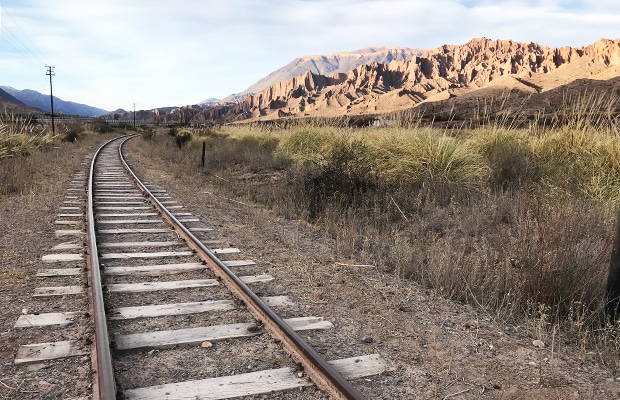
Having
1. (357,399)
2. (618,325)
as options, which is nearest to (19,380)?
(357,399)

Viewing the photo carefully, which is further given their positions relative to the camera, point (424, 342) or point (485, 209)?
point (485, 209)

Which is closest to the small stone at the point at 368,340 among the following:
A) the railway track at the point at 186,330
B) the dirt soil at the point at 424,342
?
the dirt soil at the point at 424,342

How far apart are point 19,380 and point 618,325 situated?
4583 millimetres

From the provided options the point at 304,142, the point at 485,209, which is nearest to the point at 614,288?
the point at 485,209

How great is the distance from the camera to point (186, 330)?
3861 millimetres

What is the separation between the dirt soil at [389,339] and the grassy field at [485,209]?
364 mm


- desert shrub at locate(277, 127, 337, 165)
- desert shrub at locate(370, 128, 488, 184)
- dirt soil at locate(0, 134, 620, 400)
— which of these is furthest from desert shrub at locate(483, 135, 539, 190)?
Answer: desert shrub at locate(277, 127, 337, 165)

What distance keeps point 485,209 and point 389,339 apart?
461cm

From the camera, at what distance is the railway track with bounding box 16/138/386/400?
A: 3031 millimetres

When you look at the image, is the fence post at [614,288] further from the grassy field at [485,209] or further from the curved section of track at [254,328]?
the curved section of track at [254,328]

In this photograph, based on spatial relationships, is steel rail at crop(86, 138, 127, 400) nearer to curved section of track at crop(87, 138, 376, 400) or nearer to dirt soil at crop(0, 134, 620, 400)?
curved section of track at crop(87, 138, 376, 400)

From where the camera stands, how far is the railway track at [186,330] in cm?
303

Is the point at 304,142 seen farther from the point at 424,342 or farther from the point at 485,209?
the point at 424,342

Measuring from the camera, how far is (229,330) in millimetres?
3869
